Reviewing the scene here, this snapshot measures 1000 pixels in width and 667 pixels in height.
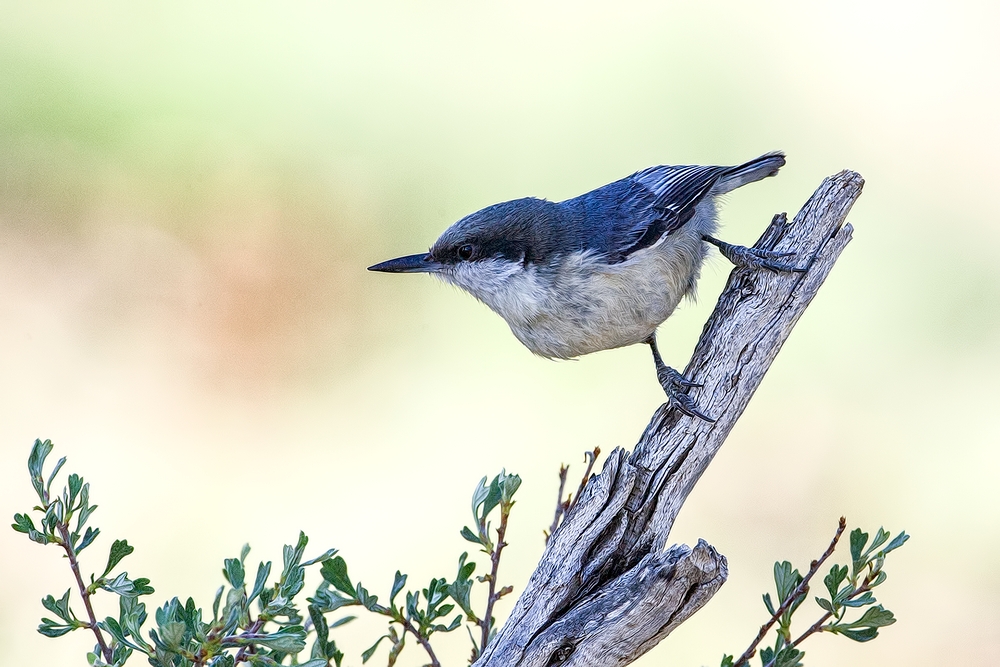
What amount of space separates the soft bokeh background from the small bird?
1.66 m

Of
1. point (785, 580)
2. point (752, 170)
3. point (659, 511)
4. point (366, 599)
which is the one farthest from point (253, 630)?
point (752, 170)

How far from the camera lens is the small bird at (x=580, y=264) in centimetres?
246

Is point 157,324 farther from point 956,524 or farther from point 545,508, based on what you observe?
point 956,524

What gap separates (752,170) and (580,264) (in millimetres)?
737

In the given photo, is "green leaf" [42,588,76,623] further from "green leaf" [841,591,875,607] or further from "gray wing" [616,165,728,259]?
"gray wing" [616,165,728,259]

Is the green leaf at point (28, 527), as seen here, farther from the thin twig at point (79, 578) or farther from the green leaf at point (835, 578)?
the green leaf at point (835, 578)

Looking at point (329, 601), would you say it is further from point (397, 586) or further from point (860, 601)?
point (860, 601)

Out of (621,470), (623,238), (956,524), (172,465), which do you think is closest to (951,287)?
(956,524)

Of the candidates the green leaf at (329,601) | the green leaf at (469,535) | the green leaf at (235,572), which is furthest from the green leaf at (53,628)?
the green leaf at (469,535)

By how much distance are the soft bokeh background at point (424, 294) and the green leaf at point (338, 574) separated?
2.00 metres

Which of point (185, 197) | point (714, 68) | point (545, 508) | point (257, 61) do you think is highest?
point (257, 61)

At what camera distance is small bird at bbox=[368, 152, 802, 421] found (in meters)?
2.46

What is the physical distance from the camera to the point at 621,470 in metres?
2.03

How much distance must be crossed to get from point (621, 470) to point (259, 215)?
11.2ft
